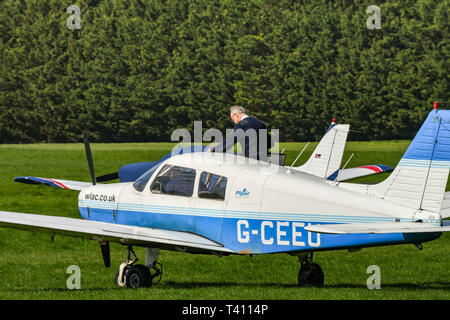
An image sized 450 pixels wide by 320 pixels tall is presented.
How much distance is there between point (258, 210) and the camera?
11.5m

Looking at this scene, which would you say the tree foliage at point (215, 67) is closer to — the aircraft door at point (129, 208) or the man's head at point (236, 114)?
the man's head at point (236, 114)

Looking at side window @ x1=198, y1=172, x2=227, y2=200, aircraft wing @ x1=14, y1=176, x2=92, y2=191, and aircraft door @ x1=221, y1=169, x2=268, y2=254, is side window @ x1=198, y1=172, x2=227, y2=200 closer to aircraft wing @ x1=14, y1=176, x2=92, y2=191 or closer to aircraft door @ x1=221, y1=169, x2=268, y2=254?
aircraft door @ x1=221, y1=169, x2=268, y2=254

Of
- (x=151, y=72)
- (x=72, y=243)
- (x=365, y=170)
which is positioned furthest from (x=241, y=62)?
(x=72, y=243)

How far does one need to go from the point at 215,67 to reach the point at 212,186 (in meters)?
79.8

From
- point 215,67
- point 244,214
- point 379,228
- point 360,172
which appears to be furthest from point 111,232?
point 215,67

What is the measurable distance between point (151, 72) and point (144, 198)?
8363 centimetres

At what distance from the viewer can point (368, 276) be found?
1482 cm

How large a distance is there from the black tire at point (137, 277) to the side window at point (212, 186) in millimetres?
1555

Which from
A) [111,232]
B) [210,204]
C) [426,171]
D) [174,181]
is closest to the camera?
[426,171]

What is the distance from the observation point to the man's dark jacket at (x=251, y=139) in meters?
13.4

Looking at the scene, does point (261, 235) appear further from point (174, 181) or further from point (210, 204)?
point (174, 181)

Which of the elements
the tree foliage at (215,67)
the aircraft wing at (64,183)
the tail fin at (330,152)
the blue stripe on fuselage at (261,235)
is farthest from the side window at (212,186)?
the tree foliage at (215,67)
